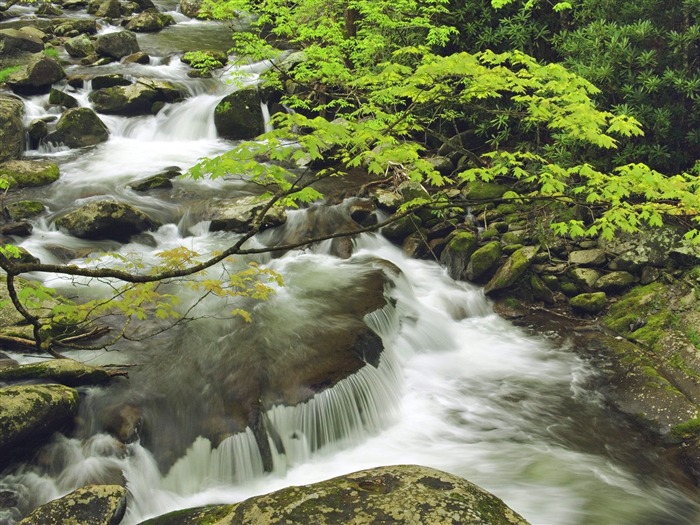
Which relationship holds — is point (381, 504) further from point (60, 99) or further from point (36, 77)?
point (36, 77)

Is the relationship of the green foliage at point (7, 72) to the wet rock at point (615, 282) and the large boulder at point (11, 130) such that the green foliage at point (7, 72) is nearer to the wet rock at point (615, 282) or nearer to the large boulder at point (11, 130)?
the large boulder at point (11, 130)

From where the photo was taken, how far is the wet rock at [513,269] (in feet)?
28.2

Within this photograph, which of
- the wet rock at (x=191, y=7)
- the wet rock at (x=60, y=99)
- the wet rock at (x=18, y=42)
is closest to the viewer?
the wet rock at (x=60, y=99)

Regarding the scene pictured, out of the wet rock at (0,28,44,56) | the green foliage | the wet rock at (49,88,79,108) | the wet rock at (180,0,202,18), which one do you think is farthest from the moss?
the wet rock at (180,0,202,18)

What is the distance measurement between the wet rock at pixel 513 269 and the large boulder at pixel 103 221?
6.64 meters

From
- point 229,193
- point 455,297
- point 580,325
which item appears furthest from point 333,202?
point 580,325

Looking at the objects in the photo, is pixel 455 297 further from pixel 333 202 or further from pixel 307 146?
pixel 307 146

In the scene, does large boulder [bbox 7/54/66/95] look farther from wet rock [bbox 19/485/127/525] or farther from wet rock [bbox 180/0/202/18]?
wet rock [bbox 19/485/127/525]

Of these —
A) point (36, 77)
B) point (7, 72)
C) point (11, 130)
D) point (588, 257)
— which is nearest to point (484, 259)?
point (588, 257)

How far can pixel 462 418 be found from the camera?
20.9 ft

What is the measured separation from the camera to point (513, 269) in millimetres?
8617

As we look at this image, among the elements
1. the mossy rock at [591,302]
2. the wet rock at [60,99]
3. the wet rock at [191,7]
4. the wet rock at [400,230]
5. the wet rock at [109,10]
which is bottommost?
the mossy rock at [591,302]

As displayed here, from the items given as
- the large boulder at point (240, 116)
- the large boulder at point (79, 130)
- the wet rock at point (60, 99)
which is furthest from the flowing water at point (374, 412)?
the wet rock at point (60, 99)

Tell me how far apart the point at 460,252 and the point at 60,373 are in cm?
677
